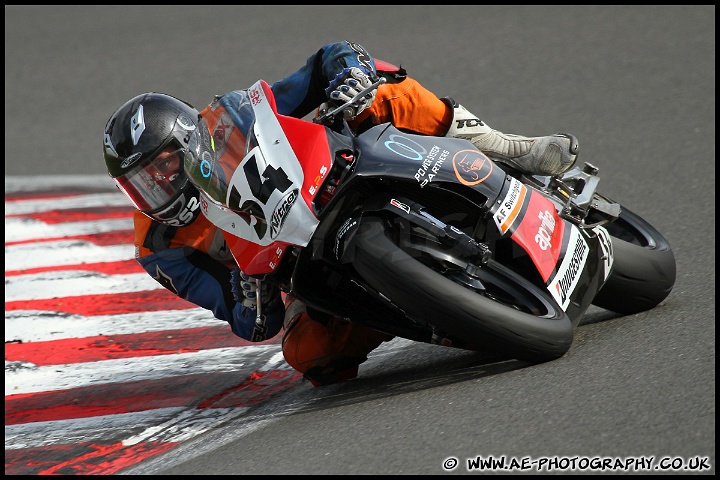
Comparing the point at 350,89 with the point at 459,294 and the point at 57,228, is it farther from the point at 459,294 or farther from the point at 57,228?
the point at 57,228

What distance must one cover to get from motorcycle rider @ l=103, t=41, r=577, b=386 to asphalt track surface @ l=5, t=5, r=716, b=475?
0.22m

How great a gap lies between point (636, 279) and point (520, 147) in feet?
2.48

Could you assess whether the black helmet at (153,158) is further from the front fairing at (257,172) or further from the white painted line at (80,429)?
the white painted line at (80,429)

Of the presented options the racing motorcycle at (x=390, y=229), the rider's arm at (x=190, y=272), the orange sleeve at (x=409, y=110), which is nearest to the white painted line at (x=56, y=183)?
the rider's arm at (x=190, y=272)

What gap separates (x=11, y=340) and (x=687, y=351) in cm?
348

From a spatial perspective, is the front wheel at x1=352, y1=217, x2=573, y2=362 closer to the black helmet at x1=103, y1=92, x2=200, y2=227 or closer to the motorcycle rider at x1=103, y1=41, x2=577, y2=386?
the motorcycle rider at x1=103, y1=41, x2=577, y2=386

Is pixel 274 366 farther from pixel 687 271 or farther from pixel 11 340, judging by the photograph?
pixel 687 271

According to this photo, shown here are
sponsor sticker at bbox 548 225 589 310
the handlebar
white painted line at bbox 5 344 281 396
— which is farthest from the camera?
white painted line at bbox 5 344 281 396

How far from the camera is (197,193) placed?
4.34 meters

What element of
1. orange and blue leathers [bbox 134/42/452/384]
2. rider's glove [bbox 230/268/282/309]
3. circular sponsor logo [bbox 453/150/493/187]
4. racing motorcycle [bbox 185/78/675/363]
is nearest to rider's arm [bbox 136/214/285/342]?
orange and blue leathers [bbox 134/42/452/384]

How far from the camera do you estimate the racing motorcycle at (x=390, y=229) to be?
362 cm

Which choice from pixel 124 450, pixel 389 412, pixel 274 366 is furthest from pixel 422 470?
pixel 274 366

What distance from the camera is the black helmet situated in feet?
13.8

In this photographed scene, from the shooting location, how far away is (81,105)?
Answer: 9.02 m
